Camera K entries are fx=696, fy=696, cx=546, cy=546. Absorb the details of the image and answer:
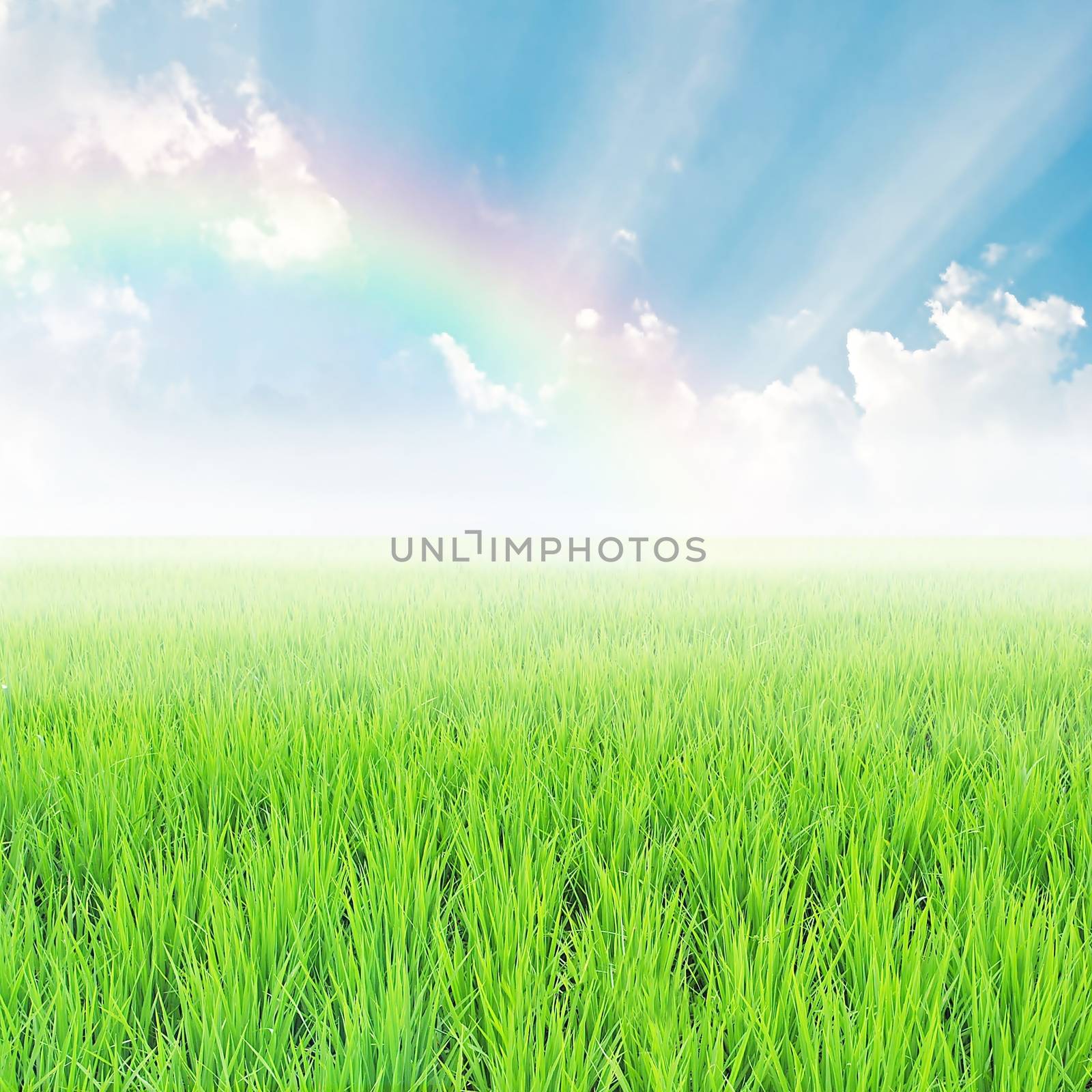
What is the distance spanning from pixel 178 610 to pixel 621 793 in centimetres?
450

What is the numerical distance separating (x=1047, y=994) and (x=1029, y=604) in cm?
589

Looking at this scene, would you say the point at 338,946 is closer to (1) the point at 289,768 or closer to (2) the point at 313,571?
(1) the point at 289,768

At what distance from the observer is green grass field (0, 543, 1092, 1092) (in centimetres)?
101

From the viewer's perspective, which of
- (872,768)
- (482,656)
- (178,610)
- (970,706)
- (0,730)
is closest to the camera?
(872,768)

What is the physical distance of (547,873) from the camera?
1.36 metres

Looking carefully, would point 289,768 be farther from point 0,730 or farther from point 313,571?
point 313,571

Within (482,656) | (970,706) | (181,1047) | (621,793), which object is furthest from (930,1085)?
(482,656)

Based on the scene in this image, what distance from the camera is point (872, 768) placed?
1.88 meters

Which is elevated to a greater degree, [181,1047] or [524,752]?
[524,752]

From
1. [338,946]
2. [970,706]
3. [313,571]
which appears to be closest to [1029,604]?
[970,706]

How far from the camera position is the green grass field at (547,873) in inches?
39.9

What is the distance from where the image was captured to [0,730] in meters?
2.28

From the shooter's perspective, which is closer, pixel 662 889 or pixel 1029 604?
pixel 662 889

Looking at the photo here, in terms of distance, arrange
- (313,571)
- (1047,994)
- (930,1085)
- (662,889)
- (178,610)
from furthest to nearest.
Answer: (313,571) < (178,610) < (662,889) < (1047,994) < (930,1085)
